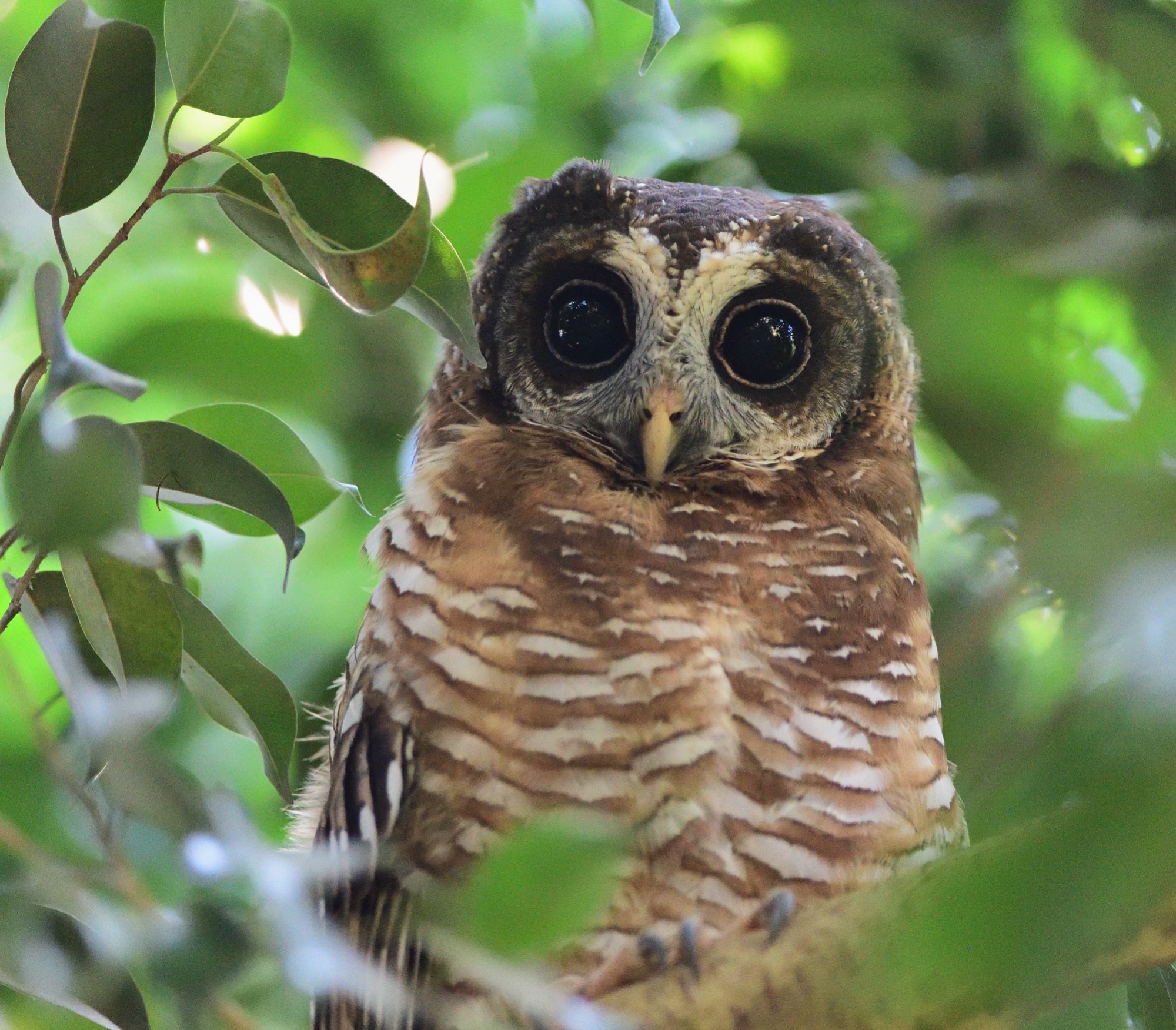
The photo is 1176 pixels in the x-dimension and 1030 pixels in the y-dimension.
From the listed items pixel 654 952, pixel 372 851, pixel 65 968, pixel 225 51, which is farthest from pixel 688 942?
pixel 225 51

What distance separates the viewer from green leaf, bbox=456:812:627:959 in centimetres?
65

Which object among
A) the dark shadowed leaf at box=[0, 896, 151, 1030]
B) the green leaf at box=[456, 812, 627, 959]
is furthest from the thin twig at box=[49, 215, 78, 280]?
the green leaf at box=[456, 812, 627, 959]

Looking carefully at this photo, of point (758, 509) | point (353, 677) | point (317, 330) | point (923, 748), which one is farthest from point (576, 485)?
point (317, 330)

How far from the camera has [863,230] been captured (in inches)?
94.8

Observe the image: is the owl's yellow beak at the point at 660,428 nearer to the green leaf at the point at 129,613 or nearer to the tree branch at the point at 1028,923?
the green leaf at the point at 129,613

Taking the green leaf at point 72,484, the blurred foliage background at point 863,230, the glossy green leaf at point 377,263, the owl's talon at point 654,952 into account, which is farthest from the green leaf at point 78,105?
the owl's talon at point 654,952

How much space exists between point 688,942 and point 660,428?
762mm

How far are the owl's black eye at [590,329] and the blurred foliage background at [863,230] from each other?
1.06 feet

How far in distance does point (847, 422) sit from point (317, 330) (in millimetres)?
985

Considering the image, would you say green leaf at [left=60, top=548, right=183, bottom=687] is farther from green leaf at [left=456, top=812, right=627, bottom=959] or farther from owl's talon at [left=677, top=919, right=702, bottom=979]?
owl's talon at [left=677, top=919, right=702, bottom=979]

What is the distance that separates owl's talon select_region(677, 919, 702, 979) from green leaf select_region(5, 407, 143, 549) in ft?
3.13

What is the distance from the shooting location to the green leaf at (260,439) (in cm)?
135

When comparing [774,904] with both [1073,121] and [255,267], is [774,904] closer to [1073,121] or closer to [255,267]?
[1073,121]

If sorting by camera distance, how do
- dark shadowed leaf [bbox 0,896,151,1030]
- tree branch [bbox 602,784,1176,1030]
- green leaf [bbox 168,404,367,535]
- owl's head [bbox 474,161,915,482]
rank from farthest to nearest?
owl's head [bbox 474,161,915,482] → green leaf [bbox 168,404,367,535] → dark shadowed leaf [bbox 0,896,151,1030] → tree branch [bbox 602,784,1176,1030]
